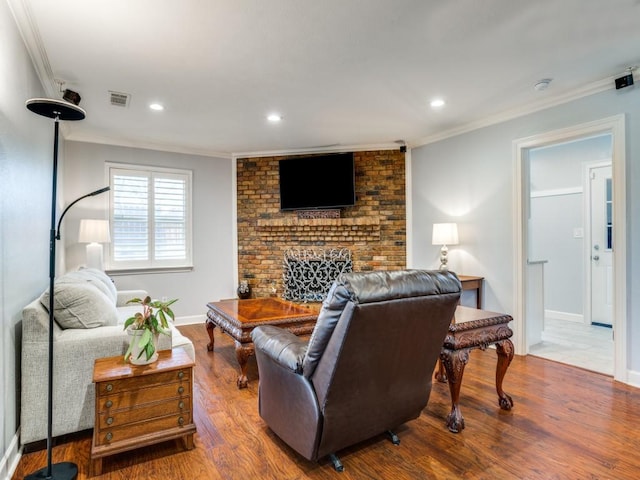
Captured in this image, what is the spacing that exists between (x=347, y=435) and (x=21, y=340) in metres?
1.93

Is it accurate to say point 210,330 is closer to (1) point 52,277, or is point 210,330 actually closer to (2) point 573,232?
(1) point 52,277

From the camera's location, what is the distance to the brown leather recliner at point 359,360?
63.5 inches

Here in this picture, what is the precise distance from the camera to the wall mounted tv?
5.19m

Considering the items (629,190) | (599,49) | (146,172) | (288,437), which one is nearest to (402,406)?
(288,437)

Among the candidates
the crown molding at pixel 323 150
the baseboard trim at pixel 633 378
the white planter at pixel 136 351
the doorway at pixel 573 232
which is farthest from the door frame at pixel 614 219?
the white planter at pixel 136 351

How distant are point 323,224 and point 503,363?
326cm

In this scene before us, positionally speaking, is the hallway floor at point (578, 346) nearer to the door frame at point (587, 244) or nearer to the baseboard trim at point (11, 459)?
the door frame at point (587, 244)

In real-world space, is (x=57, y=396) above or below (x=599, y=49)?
below

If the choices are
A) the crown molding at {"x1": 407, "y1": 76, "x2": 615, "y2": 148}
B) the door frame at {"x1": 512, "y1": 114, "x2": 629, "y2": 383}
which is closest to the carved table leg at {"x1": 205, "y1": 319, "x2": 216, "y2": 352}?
the door frame at {"x1": 512, "y1": 114, "x2": 629, "y2": 383}

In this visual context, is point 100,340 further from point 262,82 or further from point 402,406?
point 262,82

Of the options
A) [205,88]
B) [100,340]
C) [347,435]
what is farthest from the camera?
[205,88]

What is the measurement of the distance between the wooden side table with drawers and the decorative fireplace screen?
3267 millimetres

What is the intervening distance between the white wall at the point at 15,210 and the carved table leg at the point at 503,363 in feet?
9.52

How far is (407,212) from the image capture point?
5.15 meters
